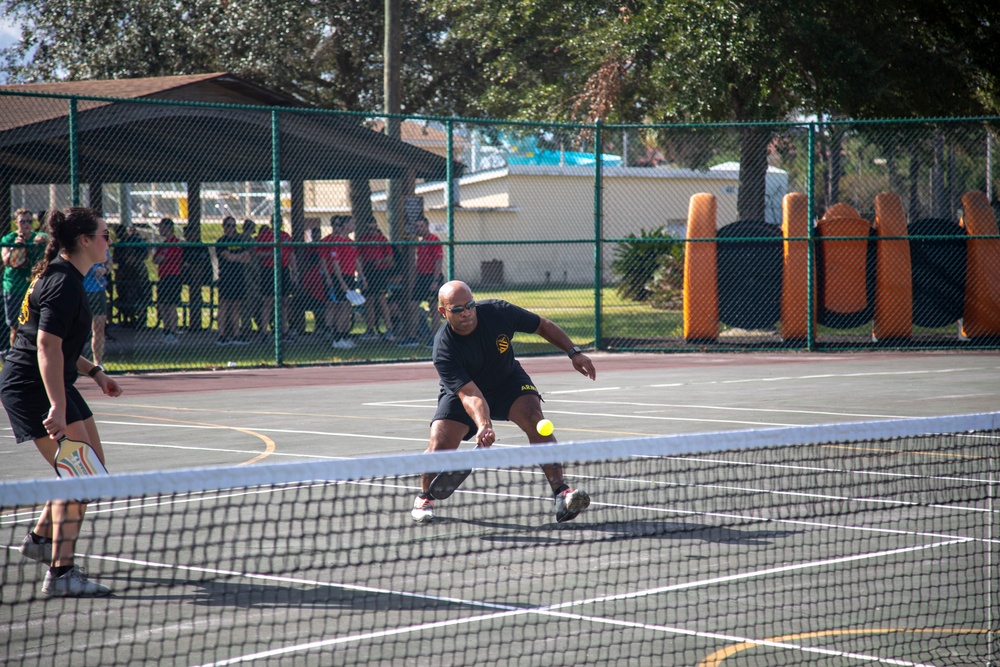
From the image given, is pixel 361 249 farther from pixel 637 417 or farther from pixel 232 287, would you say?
pixel 637 417

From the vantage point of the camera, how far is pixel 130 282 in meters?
19.5

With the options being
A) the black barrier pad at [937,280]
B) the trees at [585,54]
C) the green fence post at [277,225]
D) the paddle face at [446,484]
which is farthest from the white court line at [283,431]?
the black barrier pad at [937,280]

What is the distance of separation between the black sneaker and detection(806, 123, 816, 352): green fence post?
41.0 feet

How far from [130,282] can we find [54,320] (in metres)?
14.4

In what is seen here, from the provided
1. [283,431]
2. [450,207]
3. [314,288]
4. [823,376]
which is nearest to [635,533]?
[283,431]

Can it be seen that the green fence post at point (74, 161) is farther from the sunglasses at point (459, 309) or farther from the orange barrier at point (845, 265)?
the orange barrier at point (845, 265)

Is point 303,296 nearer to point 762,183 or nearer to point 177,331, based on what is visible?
point 177,331

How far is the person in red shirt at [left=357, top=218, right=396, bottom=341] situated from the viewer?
18.7 meters

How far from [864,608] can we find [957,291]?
15.4 metres

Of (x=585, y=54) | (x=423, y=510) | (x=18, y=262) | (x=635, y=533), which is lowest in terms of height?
(x=635, y=533)

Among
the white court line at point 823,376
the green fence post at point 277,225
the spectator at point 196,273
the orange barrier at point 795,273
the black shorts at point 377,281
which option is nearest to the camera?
the white court line at point 823,376

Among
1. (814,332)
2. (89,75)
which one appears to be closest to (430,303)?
(814,332)

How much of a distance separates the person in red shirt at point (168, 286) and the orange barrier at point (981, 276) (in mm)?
12741

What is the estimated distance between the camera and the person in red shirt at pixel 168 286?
18.8 metres
